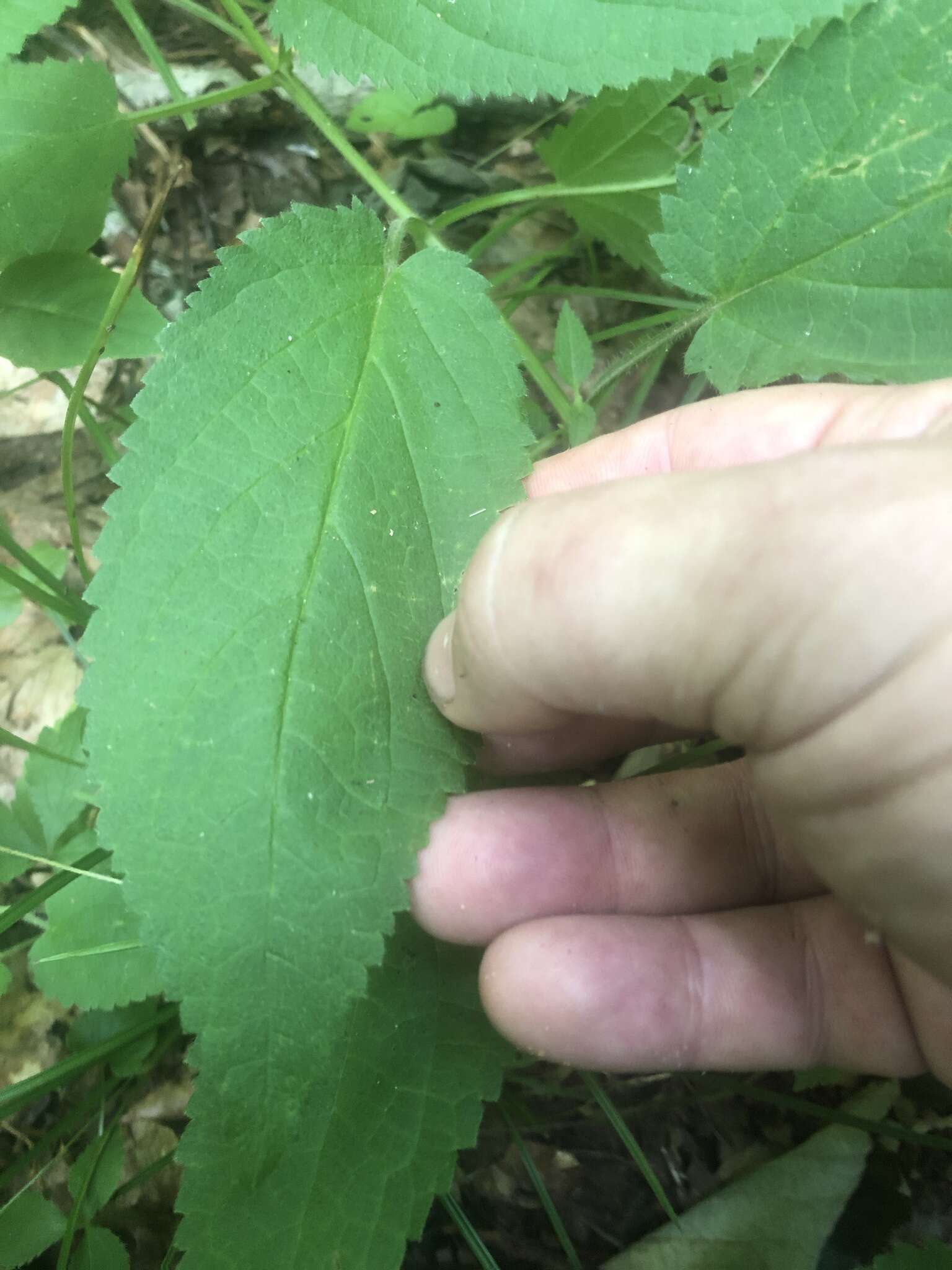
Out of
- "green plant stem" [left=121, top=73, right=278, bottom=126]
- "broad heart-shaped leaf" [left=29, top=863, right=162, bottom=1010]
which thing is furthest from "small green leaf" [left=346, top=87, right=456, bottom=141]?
"broad heart-shaped leaf" [left=29, top=863, right=162, bottom=1010]

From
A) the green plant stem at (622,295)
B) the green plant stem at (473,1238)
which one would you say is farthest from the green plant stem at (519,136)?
the green plant stem at (473,1238)

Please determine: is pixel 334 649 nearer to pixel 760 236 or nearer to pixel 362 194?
pixel 760 236

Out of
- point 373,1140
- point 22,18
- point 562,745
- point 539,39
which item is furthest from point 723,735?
point 22,18

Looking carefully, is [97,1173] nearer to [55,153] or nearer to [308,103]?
[55,153]

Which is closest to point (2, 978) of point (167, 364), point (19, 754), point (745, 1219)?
point (19, 754)

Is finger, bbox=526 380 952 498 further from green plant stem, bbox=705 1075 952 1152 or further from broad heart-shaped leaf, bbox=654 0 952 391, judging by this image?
green plant stem, bbox=705 1075 952 1152
